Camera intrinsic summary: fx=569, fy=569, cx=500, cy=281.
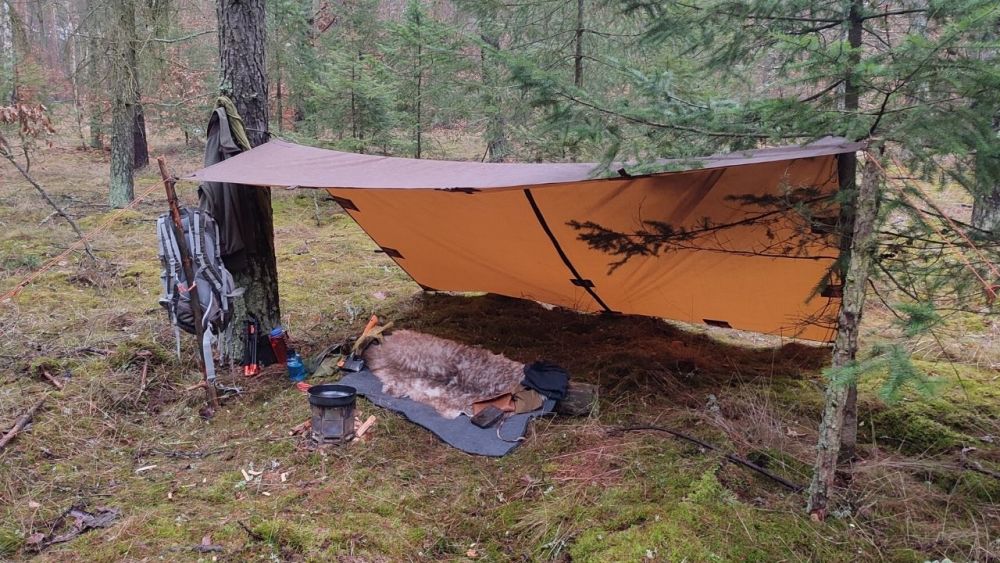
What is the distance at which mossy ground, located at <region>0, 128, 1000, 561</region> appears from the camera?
1.84m

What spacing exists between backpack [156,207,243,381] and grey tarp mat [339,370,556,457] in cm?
75

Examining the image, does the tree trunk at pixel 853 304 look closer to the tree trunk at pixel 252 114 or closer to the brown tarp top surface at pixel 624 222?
the brown tarp top surface at pixel 624 222

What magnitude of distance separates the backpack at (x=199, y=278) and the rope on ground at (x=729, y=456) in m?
2.08

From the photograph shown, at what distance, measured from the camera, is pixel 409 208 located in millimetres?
3283

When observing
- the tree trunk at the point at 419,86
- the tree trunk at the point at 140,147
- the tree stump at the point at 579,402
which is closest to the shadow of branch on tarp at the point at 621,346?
the tree stump at the point at 579,402

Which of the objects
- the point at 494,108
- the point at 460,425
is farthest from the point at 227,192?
the point at 494,108

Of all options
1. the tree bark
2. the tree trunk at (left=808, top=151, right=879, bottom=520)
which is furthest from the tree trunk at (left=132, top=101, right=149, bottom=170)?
the tree trunk at (left=808, top=151, right=879, bottom=520)

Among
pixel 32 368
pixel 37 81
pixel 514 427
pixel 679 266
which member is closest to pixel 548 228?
pixel 679 266

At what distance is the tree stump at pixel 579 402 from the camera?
2816mm

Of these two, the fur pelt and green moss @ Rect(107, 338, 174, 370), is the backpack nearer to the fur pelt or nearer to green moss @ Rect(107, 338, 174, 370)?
Answer: green moss @ Rect(107, 338, 174, 370)

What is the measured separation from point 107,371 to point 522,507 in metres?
2.50

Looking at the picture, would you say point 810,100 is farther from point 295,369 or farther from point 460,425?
point 295,369

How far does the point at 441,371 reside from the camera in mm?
3223

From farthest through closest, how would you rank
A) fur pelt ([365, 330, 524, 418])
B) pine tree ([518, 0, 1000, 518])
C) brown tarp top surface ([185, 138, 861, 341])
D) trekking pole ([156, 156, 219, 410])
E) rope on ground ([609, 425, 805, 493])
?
fur pelt ([365, 330, 524, 418]) < trekking pole ([156, 156, 219, 410]) < brown tarp top surface ([185, 138, 861, 341]) < rope on ground ([609, 425, 805, 493]) < pine tree ([518, 0, 1000, 518])
